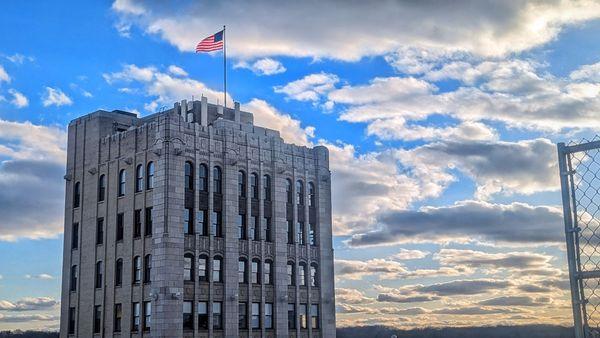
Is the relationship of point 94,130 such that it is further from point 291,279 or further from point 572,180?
point 572,180

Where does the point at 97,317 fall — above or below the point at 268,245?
below

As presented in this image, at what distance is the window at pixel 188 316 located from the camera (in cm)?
5066

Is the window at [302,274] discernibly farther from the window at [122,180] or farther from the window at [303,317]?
the window at [122,180]

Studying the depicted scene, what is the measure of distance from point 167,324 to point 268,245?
1158 centimetres

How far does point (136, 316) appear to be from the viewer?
5141 centimetres

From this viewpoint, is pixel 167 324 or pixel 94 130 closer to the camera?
pixel 167 324

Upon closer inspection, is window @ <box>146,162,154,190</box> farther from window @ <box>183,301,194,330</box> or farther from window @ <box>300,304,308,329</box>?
window @ <box>300,304,308,329</box>

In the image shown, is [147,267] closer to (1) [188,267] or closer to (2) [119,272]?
(1) [188,267]

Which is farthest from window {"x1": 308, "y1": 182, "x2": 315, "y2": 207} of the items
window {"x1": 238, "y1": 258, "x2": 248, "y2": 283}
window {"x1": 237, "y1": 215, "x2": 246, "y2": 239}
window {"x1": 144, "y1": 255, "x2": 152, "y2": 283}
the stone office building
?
window {"x1": 144, "y1": 255, "x2": 152, "y2": 283}

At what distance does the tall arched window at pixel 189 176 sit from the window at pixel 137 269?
20.8 ft

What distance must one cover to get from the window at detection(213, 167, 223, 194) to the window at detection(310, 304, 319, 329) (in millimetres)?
13394

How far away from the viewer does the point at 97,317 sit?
180 feet

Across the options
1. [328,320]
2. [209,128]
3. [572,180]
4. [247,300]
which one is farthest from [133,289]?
[572,180]

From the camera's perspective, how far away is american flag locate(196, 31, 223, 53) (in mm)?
56281
